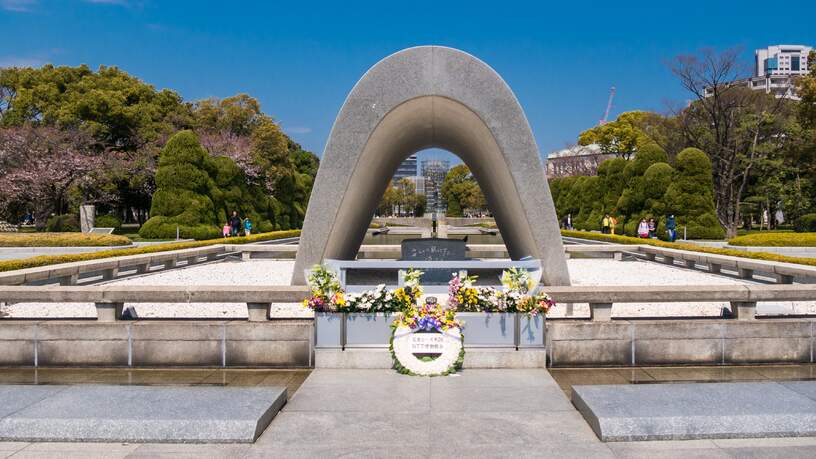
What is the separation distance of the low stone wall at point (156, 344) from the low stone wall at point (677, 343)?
3.14 metres

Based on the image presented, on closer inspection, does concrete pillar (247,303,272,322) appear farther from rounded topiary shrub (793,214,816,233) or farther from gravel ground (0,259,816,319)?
rounded topiary shrub (793,214,816,233)

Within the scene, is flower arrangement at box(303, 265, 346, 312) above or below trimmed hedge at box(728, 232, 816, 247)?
above

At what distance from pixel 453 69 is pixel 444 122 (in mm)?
2376

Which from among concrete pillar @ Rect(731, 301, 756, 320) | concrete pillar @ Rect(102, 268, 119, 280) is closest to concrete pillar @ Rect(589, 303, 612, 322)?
concrete pillar @ Rect(731, 301, 756, 320)

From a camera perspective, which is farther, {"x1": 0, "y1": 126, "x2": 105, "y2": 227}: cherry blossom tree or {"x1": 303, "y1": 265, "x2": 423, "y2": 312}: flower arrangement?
{"x1": 0, "y1": 126, "x2": 105, "y2": 227}: cherry blossom tree

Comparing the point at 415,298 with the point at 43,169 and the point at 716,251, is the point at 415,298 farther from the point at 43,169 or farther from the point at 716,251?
the point at 43,169

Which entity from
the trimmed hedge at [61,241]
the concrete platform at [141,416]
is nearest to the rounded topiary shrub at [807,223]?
the trimmed hedge at [61,241]

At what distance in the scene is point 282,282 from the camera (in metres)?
14.0

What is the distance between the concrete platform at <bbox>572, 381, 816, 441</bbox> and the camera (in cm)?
455

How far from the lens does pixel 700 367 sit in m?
6.87

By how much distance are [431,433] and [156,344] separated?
3.92 meters

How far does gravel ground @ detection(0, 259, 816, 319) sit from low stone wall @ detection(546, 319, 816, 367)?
116 centimetres

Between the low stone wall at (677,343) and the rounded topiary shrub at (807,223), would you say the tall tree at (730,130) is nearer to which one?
the rounded topiary shrub at (807,223)

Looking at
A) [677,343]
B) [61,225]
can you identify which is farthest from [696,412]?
[61,225]
